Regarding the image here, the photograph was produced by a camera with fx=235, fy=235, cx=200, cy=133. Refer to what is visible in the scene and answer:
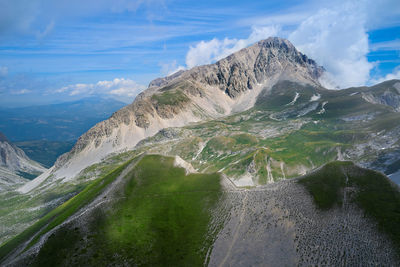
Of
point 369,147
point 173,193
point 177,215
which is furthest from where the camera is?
point 369,147

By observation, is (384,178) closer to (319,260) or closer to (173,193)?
(319,260)

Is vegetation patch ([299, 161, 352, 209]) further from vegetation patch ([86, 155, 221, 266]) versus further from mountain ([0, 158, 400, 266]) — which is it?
vegetation patch ([86, 155, 221, 266])

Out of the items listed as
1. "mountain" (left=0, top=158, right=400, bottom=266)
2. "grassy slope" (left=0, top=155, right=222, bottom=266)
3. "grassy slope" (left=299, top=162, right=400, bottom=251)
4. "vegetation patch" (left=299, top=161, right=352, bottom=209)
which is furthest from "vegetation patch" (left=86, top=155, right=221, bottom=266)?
"grassy slope" (left=299, top=162, right=400, bottom=251)

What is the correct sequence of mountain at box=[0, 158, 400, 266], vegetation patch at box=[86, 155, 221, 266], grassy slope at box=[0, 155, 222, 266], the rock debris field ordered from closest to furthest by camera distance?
the rock debris field
mountain at box=[0, 158, 400, 266]
grassy slope at box=[0, 155, 222, 266]
vegetation patch at box=[86, 155, 221, 266]

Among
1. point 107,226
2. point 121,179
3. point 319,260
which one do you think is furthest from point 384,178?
point 121,179

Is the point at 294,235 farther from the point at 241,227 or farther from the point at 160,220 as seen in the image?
the point at 160,220

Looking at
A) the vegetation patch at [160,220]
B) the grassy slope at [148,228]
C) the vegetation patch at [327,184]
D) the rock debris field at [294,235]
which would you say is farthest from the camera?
the vegetation patch at [327,184]

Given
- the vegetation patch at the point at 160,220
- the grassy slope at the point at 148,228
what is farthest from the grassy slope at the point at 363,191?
the grassy slope at the point at 148,228

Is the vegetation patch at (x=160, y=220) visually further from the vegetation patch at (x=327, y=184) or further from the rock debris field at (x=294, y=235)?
the vegetation patch at (x=327, y=184)
